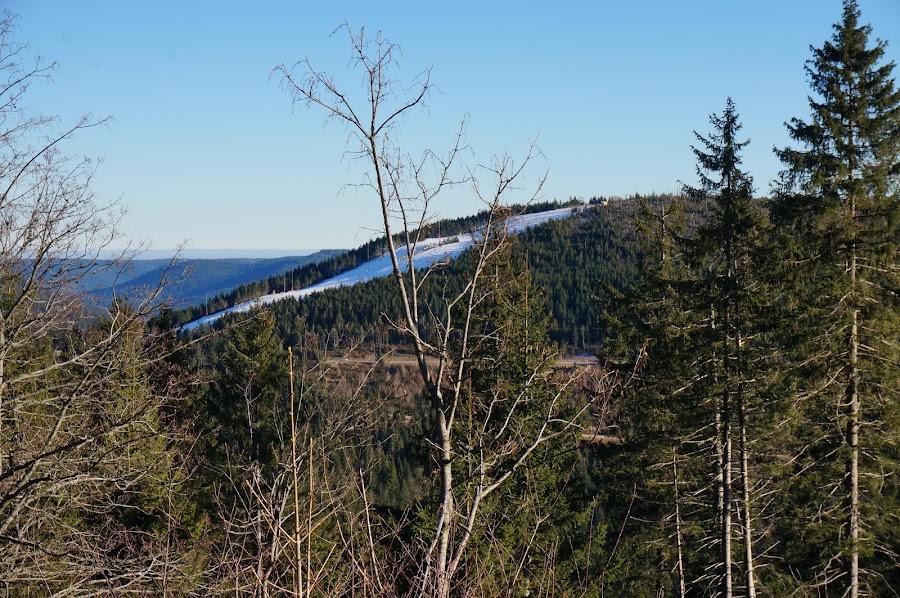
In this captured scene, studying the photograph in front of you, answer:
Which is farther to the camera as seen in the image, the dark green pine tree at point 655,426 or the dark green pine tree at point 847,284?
the dark green pine tree at point 655,426

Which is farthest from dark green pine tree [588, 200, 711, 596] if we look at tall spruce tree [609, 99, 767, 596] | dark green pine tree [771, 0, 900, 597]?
dark green pine tree [771, 0, 900, 597]

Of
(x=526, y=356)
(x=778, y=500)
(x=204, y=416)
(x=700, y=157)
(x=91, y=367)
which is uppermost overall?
(x=700, y=157)

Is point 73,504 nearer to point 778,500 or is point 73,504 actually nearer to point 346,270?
point 778,500

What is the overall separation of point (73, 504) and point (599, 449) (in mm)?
12495

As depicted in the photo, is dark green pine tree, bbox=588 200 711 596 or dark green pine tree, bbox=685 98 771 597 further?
dark green pine tree, bbox=588 200 711 596

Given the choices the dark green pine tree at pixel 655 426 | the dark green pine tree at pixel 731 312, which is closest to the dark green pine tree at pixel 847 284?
the dark green pine tree at pixel 731 312

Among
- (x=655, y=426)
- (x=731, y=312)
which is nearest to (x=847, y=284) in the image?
(x=731, y=312)

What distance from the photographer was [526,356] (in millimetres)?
13430

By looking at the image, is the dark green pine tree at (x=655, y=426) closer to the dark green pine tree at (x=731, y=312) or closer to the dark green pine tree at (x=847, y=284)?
the dark green pine tree at (x=731, y=312)

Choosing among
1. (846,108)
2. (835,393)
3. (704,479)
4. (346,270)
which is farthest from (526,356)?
(346,270)

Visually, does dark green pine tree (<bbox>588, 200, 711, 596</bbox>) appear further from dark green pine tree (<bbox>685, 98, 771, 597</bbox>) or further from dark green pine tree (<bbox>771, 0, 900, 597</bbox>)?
dark green pine tree (<bbox>771, 0, 900, 597</bbox>)

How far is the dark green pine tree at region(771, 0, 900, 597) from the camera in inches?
454

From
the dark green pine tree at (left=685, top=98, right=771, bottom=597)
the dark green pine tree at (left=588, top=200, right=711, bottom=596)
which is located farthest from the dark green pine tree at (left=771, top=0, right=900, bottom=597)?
the dark green pine tree at (left=588, top=200, right=711, bottom=596)

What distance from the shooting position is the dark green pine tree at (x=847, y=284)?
11531 millimetres
